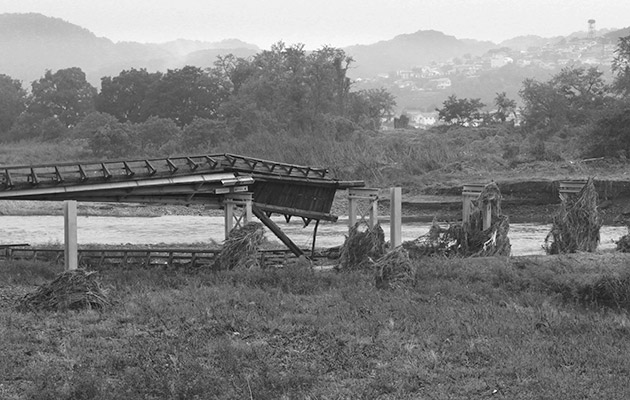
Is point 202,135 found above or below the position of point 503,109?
below

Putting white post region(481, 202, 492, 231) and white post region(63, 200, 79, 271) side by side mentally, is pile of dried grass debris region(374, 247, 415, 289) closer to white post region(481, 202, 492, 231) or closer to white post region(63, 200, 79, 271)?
white post region(481, 202, 492, 231)

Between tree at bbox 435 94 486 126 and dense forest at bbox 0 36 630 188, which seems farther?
tree at bbox 435 94 486 126

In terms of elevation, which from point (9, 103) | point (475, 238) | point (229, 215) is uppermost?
point (9, 103)

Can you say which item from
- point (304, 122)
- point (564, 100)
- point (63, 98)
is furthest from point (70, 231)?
point (63, 98)

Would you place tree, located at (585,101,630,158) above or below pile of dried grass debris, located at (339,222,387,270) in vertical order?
above

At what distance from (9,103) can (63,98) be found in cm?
1132

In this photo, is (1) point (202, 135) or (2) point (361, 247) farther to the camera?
(1) point (202, 135)

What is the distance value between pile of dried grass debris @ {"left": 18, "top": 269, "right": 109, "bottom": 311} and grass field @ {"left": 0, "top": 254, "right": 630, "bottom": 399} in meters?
0.42

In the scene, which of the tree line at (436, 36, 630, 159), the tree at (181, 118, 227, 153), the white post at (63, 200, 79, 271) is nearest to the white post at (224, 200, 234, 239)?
the white post at (63, 200, 79, 271)

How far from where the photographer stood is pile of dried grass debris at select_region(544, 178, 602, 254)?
1228 inches

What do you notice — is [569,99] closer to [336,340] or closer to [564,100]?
[564,100]

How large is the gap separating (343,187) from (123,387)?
2084 centimetres

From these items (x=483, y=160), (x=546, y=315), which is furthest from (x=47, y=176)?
(x=483, y=160)

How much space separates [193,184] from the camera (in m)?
31.8
